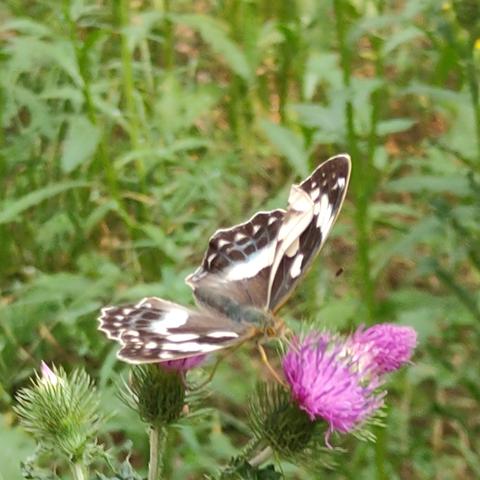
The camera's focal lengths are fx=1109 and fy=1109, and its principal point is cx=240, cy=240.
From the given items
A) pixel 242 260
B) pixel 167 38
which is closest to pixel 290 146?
pixel 167 38

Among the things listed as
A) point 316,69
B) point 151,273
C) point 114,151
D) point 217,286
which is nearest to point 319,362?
point 217,286

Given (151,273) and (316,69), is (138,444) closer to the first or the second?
(151,273)

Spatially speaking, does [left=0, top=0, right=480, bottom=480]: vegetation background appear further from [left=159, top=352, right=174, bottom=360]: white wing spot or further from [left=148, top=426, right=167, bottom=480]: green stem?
[left=159, top=352, right=174, bottom=360]: white wing spot

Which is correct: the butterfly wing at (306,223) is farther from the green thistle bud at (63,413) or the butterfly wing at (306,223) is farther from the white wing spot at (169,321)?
the green thistle bud at (63,413)

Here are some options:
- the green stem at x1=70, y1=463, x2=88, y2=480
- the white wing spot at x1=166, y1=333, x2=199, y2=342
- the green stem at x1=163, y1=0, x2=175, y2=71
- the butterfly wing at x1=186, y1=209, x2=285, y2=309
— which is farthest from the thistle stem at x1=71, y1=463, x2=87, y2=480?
the green stem at x1=163, y1=0, x2=175, y2=71

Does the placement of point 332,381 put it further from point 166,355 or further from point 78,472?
point 78,472
